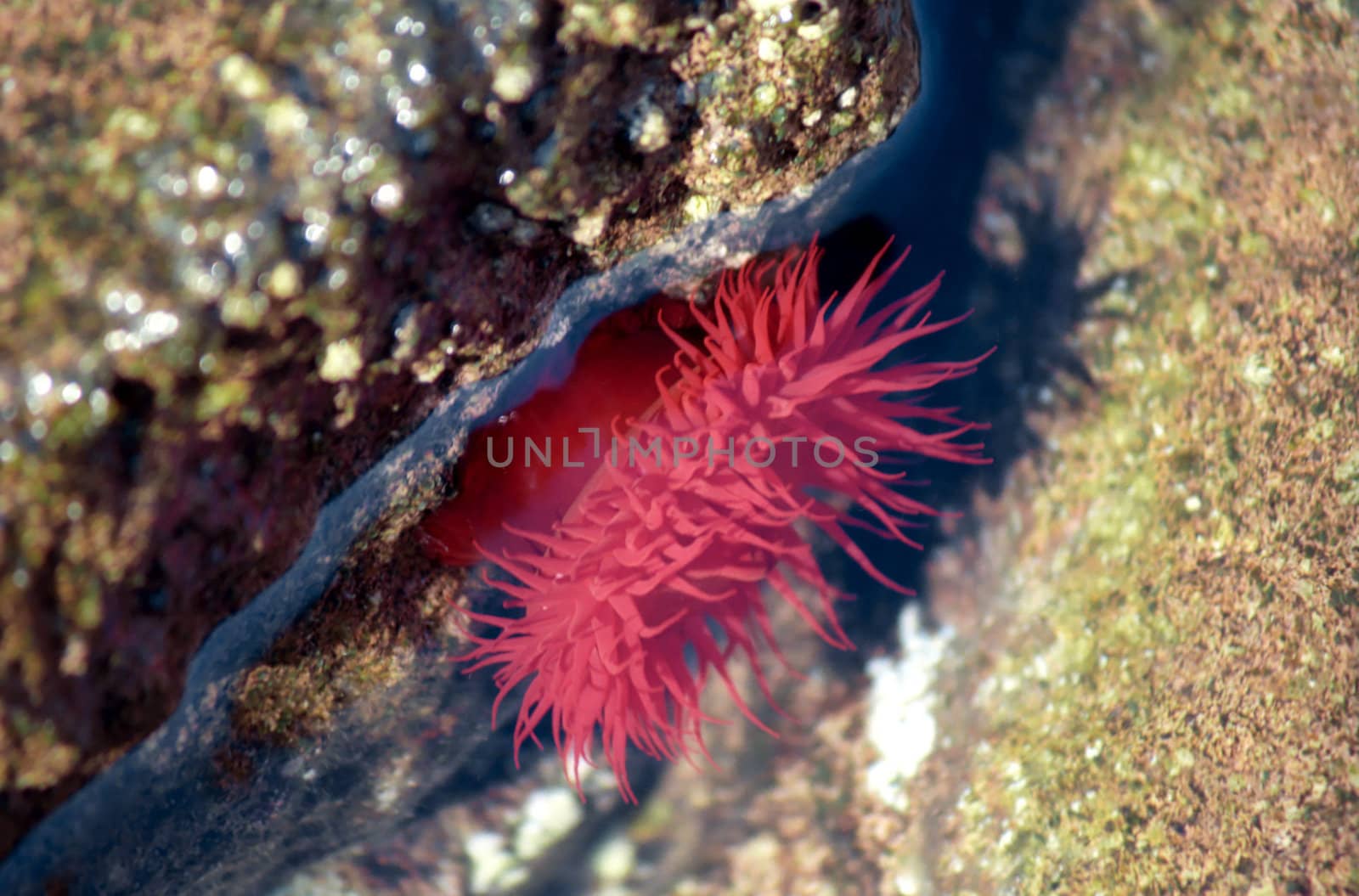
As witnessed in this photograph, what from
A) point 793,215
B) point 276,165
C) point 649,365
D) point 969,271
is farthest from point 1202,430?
point 276,165

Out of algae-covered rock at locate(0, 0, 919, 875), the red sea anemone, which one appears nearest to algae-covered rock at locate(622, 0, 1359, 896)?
the red sea anemone

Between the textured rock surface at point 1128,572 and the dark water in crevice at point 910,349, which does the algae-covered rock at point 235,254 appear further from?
the textured rock surface at point 1128,572

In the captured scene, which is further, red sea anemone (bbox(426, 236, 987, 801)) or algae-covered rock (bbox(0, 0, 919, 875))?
red sea anemone (bbox(426, 236, 987, 801))

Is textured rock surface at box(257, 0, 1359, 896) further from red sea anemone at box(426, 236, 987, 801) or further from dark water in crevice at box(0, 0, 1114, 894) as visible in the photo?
red sea anemone at box(426, 236, 987, 801)

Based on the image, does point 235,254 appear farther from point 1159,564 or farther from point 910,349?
point 1159,564

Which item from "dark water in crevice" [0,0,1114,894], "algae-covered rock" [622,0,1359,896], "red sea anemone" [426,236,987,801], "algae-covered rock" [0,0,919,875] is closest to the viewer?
"algae-covered rock" [0,0,919,875]

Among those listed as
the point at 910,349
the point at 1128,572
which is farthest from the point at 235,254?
the point at 1128,572

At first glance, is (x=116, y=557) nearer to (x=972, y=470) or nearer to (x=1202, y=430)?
(x=972, y=470)

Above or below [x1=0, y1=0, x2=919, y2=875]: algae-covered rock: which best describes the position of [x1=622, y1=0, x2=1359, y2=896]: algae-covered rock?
below
